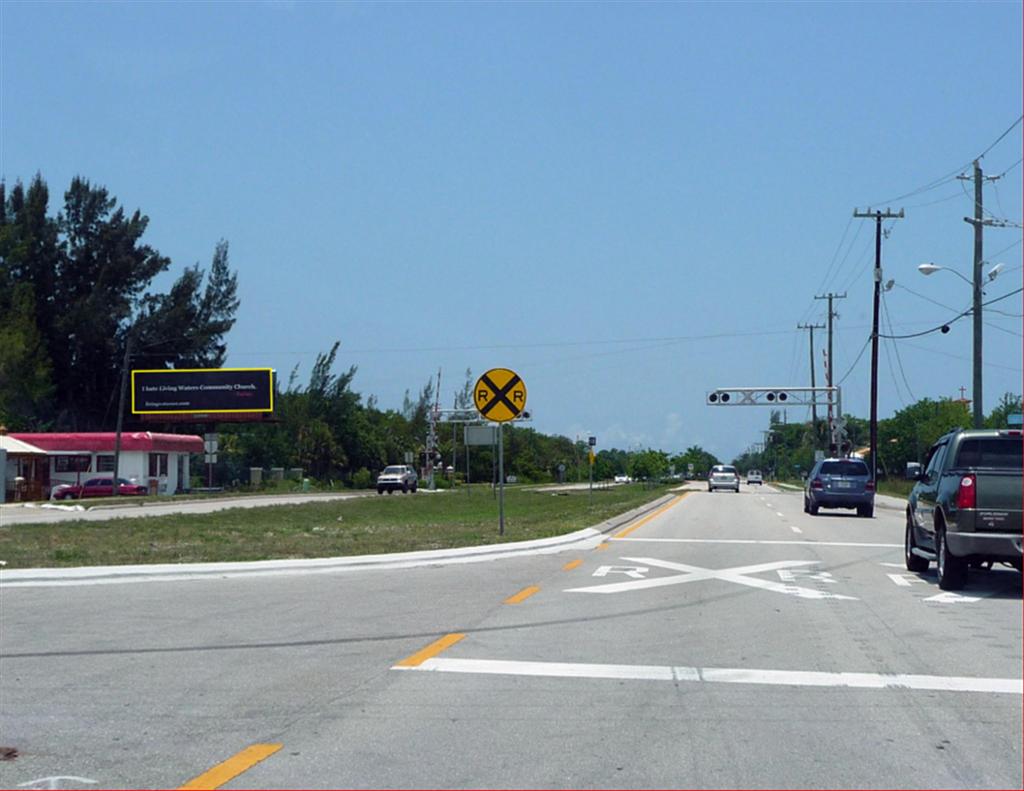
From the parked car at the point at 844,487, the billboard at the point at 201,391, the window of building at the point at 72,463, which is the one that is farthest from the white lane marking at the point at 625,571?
the billboard at the point at 201,391

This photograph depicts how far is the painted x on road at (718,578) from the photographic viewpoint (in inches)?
614

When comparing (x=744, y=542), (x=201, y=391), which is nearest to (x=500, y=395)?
(x=744, y=542)

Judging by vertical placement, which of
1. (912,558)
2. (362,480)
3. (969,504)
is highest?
(969,504)

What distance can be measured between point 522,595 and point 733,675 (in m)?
5.48

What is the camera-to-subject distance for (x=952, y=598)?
49.6 feet

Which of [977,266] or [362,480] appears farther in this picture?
[362,480]

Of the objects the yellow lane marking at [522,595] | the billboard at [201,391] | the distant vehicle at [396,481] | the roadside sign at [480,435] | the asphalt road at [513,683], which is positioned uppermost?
the billboard at [201,391]

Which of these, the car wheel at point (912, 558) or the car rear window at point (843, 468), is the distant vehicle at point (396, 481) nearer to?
the car rear window at point (843, 468)

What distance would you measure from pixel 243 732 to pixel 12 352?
2737 inches

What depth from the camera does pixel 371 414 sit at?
376ft

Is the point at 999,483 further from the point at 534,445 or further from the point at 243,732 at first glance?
the point at 534,445

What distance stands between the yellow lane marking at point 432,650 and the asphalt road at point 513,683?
51mm

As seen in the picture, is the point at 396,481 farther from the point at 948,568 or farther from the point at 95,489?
the point at 948,568

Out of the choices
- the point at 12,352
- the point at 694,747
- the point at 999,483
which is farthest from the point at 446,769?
the point at 12,352
